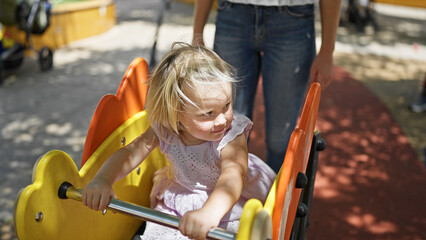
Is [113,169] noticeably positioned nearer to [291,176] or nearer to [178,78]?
[178,78]

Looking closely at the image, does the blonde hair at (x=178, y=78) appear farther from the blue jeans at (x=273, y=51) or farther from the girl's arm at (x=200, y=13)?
the girl's arm at (x=200, y=13)

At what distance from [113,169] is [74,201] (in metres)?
0.16

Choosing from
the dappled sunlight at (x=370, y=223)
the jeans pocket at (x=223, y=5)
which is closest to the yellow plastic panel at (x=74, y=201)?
the jeans pocket at (x=223, y=5)

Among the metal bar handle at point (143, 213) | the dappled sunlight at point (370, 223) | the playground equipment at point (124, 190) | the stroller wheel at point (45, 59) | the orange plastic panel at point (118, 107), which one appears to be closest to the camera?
the metal bar handle at point (143, 213)

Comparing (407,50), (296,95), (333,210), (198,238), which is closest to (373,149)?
(333,210)

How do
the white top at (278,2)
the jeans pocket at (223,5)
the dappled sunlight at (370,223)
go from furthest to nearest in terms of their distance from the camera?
the dappled sunlight at (370,223)
the jeans pocket at (223,5)
the white top at (278,2)

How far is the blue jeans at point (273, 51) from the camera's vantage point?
72.0 inches

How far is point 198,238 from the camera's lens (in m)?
1.12

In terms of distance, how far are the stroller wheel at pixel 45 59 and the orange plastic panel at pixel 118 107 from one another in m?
3.84

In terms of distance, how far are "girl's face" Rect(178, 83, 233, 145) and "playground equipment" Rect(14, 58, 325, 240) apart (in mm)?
227

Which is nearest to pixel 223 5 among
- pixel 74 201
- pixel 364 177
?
pixel 74 201

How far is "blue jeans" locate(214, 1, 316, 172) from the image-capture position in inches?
72.0

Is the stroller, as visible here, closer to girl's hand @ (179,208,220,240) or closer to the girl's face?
the girl's face

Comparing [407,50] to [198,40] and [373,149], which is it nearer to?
[373,149]
